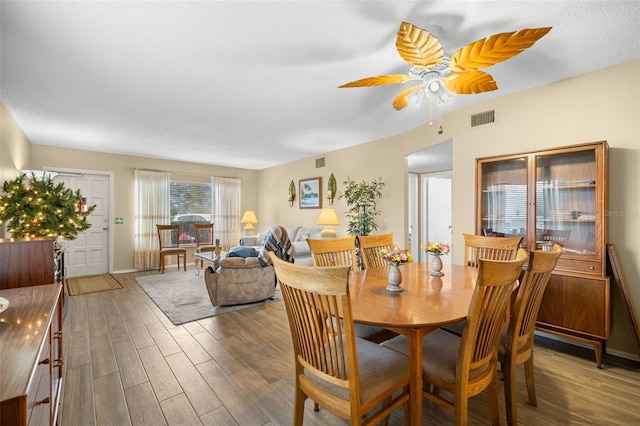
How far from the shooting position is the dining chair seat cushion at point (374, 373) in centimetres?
128

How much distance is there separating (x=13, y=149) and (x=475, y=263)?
5.69 m

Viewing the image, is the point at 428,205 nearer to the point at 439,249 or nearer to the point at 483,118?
the point at 483,118

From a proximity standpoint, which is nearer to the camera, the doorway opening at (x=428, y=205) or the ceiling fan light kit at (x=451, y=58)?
the ceiling fan light kit at (x=451, y=58)

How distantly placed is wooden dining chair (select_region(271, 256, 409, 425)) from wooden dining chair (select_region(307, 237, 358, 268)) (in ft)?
3.14

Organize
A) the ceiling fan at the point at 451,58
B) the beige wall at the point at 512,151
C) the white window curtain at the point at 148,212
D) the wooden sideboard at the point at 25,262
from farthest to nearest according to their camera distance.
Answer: the white window curtain at the point at 148,212 → the beige wall at the point at 512,151 → the wooden sideboard at the point at 25,262 → the ceiling fan at the point at 451,58

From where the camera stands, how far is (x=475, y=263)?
262 cm

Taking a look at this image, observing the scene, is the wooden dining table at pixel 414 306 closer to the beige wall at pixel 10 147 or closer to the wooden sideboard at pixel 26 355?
the wooden sideboard at pixel 26 355

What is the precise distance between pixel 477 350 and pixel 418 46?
166 cm

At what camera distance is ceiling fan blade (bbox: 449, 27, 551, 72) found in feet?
4.85

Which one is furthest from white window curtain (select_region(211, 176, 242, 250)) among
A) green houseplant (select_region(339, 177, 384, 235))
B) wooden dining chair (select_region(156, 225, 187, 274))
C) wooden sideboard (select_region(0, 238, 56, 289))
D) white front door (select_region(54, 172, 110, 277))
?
wooden sideboard (select_region(0, 238, 56, 289))

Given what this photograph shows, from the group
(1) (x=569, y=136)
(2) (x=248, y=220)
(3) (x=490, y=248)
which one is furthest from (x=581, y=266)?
(2) (x=248, y=220)

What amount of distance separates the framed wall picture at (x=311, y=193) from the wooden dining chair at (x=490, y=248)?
3.57 m

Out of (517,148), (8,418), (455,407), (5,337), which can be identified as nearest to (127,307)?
(5,337)

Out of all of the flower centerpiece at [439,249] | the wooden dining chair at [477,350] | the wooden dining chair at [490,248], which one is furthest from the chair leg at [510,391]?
the wooden dining chair at [490,248]
